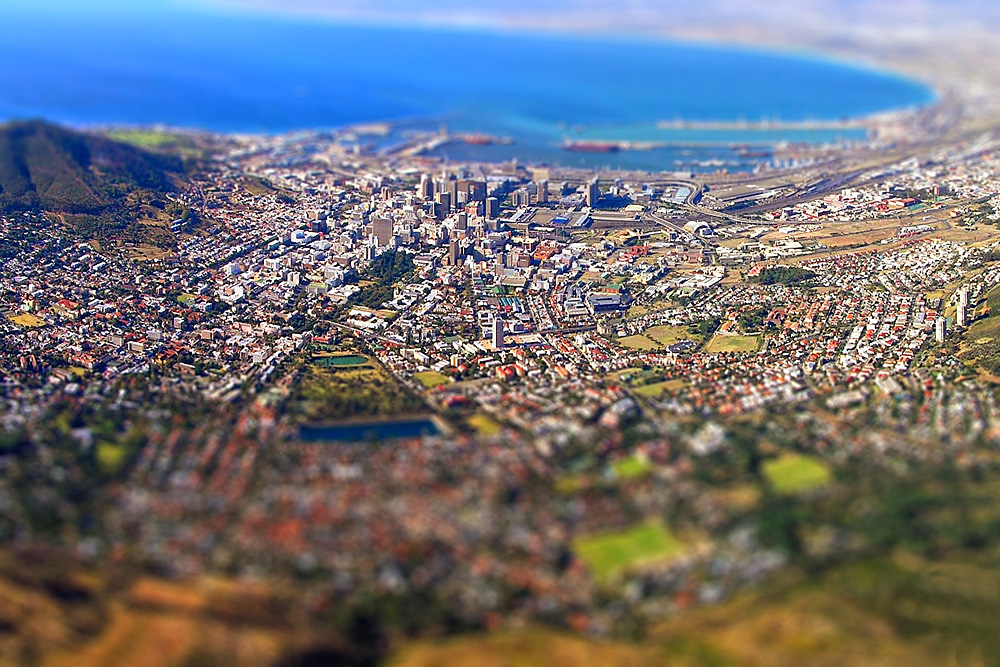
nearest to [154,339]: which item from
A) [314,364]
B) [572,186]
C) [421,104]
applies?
[314,364]

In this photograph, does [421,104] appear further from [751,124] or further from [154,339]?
[154,339]

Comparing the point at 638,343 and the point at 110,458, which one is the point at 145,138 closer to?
the point at 638,343

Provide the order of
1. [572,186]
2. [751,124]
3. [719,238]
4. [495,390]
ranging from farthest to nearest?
[751,124]
[572,186]
[719,238]
[495,390]

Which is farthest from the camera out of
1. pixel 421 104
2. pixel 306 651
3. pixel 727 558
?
pixel 421 104

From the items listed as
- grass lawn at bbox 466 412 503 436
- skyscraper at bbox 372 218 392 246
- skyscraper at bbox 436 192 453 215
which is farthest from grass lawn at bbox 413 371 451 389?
skyscraper at bbox 436 192 453 215

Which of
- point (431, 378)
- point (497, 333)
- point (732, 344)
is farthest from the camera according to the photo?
point (497, 333)

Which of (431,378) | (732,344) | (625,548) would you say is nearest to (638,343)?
(732,344)

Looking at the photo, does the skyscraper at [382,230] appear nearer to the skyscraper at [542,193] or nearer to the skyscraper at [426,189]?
the skyscraper at [426,189]
